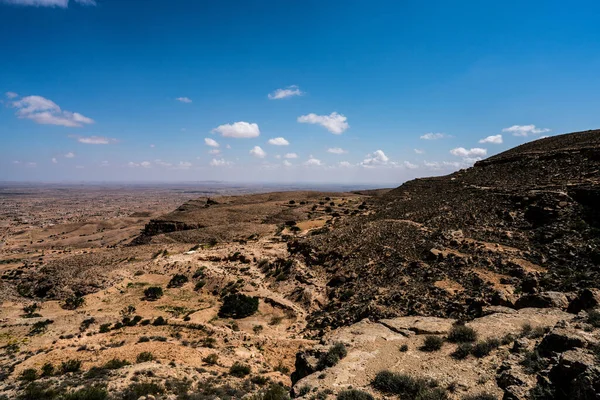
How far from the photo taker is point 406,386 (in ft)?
33.4

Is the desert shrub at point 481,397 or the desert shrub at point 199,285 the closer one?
the desert shrub at point 481,397

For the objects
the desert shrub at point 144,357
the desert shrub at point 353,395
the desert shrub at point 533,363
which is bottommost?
the desert shrub at point 144,357

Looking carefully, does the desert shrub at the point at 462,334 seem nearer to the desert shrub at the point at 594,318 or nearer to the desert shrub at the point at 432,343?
the desert shrub at the point at 432,343

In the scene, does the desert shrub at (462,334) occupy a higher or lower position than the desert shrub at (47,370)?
higher

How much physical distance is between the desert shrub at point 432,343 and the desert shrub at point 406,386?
7.87ft

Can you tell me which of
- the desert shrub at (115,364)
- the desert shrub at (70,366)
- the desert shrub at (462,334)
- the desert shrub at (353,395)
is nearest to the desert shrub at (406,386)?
the desert shrub at (353,395)

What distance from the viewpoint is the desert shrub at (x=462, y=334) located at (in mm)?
12500

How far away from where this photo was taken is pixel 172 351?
53.0ft

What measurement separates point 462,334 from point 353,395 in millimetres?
5739

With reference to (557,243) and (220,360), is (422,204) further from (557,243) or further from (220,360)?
(220,360)

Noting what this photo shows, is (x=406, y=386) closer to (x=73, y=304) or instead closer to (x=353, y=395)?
(x=353, y=395)

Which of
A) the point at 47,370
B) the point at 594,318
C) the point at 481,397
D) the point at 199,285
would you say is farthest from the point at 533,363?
the point at 199,285

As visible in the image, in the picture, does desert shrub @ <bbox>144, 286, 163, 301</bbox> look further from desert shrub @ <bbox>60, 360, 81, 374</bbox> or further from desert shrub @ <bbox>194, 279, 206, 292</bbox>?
desert shrub @ <bbox>60, 360, 81, 374</bbox>

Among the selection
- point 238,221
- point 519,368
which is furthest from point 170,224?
point 519,368
